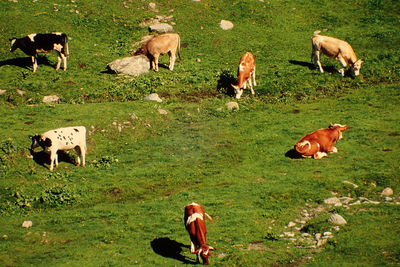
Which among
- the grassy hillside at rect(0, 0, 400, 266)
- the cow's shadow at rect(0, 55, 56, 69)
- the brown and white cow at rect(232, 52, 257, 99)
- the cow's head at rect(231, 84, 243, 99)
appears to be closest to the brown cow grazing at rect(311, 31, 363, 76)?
the grassy hillside at rect(0, 0, 400, 266)

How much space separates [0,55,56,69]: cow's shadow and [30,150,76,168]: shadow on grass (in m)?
12.1

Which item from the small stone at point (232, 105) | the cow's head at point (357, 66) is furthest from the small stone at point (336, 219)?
the cow's head at point (357, 66)

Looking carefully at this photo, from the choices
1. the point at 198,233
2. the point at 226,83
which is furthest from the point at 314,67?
the point at 198,233

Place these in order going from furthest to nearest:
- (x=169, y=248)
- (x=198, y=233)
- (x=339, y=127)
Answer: (x=339, y=127) → (x=169, y=248) → (x=198, y=233)

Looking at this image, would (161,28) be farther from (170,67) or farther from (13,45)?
(13,45)

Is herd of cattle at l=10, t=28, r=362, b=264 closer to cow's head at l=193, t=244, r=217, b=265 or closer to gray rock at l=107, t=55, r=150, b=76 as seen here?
gray rock at l=107, t=55, r=150, b=76

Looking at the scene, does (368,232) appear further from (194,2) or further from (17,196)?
(194,2)

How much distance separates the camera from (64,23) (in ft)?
113

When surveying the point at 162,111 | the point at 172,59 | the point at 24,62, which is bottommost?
the point at 162,111

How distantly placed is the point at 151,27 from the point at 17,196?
21.2 metres

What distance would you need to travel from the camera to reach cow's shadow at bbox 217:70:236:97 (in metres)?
28.1

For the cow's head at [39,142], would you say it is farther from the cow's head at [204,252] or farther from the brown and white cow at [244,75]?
the brown and white cow at [244,75]

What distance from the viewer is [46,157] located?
1941 centimetres

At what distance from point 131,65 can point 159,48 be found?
2229 mm
